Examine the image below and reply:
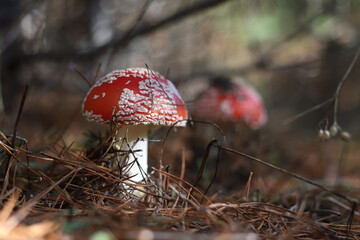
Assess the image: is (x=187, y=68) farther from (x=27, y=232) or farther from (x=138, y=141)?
(x=27, y=232)

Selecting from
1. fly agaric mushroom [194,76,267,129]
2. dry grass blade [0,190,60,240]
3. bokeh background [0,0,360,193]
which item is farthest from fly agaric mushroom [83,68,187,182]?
fly agaric mushroom [194,76,267,129]

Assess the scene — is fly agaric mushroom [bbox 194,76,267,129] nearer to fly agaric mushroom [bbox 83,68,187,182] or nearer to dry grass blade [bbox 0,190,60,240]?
fly agaric mushroom [bbox 83,68,187,182]

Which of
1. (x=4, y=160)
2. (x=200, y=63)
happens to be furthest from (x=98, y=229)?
(x=200, y=63)

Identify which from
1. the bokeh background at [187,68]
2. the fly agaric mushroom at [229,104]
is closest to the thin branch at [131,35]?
the bokeh background at [187,68]

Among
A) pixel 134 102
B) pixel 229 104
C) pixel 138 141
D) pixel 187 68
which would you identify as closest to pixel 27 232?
pixel 134 102

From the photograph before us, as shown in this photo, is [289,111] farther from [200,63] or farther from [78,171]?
[78,171]

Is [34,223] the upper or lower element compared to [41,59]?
lower
